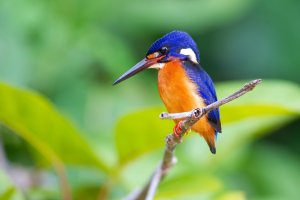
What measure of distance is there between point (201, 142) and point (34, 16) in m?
1.23

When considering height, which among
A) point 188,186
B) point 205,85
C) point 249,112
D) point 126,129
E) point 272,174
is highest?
point 205,85

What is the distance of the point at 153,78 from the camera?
15.6ft

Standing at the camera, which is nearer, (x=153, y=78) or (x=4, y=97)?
(x=4, y=97)

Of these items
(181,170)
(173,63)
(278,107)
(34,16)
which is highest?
(34,16)

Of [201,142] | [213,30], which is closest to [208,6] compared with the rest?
[213,30]

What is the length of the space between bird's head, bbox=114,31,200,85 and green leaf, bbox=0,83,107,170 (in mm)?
930

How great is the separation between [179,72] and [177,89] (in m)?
0.03

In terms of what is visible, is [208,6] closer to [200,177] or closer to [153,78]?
[153,78]

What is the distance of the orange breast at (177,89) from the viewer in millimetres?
1333

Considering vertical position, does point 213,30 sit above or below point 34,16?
below

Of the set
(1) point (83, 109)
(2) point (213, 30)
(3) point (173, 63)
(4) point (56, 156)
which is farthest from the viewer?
(2) point (213, 30)

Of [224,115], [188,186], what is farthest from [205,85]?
[188,186]

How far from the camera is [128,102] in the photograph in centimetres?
410

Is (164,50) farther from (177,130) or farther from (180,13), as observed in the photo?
(180,13)
